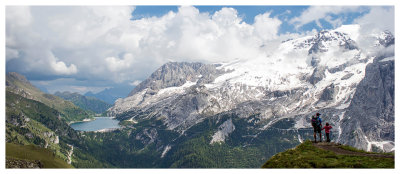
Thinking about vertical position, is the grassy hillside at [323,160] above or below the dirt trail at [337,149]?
below

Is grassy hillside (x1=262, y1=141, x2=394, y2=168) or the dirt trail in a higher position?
the dirt trail

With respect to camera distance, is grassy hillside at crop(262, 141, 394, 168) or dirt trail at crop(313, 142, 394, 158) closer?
grassy hillside at crop(262, 141, 394, 168)

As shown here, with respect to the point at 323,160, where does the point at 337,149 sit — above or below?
above

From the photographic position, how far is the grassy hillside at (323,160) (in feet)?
102

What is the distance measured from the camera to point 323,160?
33.0m

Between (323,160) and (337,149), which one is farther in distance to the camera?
(337,149)

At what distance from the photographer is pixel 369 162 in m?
32.1

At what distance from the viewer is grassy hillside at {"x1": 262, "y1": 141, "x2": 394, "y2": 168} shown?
3123 centimetres

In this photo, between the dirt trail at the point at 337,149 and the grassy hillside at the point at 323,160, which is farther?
the dirt trail at the point at 337,149
